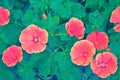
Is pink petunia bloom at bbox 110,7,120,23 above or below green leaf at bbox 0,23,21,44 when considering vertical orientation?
above

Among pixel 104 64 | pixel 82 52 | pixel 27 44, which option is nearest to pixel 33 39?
pixel 27 44

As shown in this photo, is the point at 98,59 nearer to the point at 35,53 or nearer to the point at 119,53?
the point at 119,53

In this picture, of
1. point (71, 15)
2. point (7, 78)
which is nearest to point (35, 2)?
point (71, 15)

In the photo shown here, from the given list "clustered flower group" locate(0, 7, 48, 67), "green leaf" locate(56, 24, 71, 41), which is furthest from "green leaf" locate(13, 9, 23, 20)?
"green leaf" locate(56, 24, 71, 41)

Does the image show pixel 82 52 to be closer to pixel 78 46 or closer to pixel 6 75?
pixel 78 46

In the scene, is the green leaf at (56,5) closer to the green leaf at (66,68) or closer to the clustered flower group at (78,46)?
the clustered flower group at (78,46)

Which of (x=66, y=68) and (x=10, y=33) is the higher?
(x=10, y=33)

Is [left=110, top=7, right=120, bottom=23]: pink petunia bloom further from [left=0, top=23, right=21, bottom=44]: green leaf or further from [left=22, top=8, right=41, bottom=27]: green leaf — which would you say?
[left=0, top=23, right=21, bottom=44]: green leaf
